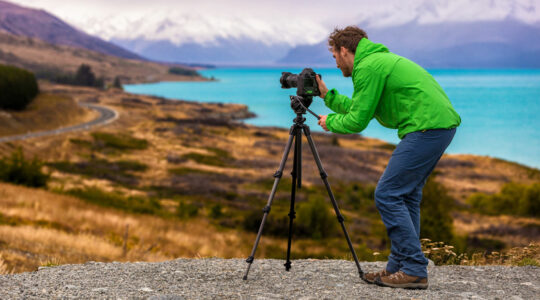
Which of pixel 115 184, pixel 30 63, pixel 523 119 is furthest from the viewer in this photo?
pixel 30 63

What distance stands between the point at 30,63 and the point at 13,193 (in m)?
198

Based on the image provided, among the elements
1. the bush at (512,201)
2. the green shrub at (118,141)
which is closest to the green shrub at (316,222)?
the bush at (512,201)

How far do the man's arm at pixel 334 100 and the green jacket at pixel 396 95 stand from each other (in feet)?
1.22

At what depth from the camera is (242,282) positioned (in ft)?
16.8

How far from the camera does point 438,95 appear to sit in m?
4.53

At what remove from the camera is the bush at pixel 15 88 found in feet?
197

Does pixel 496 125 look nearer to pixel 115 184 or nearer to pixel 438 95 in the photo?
pixel 115 184

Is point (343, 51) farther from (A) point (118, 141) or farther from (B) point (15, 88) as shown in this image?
(B) point (15, 88)

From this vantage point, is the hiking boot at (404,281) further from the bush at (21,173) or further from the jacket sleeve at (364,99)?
the bush at (21,173)

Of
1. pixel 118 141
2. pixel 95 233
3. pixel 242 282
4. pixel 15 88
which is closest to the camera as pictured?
pixel 242 282

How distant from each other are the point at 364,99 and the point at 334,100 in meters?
0.67

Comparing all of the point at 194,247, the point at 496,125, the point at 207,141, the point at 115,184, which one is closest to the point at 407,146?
the point at 194,247

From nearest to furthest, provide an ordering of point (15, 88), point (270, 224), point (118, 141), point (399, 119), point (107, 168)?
point (399, 119), point (270, 224), point (107, 168), point (118, 141), point (15, 88)

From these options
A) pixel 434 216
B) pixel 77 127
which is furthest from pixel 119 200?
pixel 77 127
